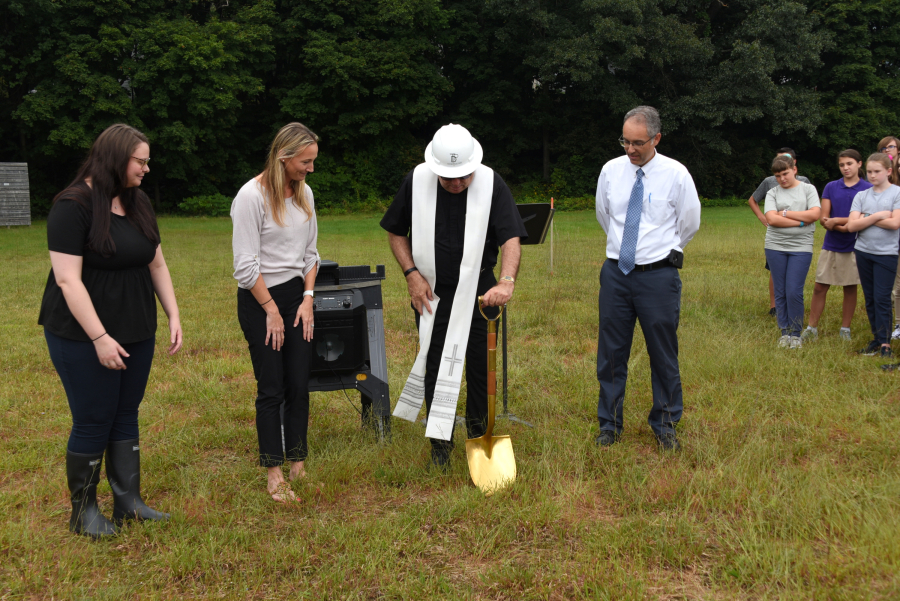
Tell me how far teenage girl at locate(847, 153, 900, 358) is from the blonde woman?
211 inches

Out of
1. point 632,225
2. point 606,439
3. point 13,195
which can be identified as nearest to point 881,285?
point 632,225

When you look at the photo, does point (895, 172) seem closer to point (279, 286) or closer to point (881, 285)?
point (881, 285)

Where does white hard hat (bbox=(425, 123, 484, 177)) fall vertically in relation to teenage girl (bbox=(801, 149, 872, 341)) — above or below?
above

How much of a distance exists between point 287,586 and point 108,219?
188cm

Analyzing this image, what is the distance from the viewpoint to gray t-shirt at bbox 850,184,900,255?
261 inches

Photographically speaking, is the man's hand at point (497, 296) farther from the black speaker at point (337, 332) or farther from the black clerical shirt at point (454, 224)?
the black speaker at point (337, 332)

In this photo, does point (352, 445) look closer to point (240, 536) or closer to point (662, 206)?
point (240, 536)

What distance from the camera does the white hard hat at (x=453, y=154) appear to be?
391 cm

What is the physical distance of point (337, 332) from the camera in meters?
4.62

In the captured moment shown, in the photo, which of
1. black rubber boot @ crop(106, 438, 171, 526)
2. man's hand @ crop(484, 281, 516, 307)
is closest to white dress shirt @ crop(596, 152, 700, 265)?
man's hand @ crop(484, 281, 516, 307)

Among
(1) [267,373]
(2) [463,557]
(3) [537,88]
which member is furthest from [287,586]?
(3) [537,88]

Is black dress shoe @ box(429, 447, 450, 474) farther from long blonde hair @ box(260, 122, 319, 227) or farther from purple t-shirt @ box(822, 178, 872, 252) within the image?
purple t-shirt @ box(822, 178, 872, 252)

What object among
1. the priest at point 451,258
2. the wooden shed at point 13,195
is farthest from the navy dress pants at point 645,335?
the wooden shed at point 13,195

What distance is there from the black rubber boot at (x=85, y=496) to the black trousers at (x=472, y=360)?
5.98ft
